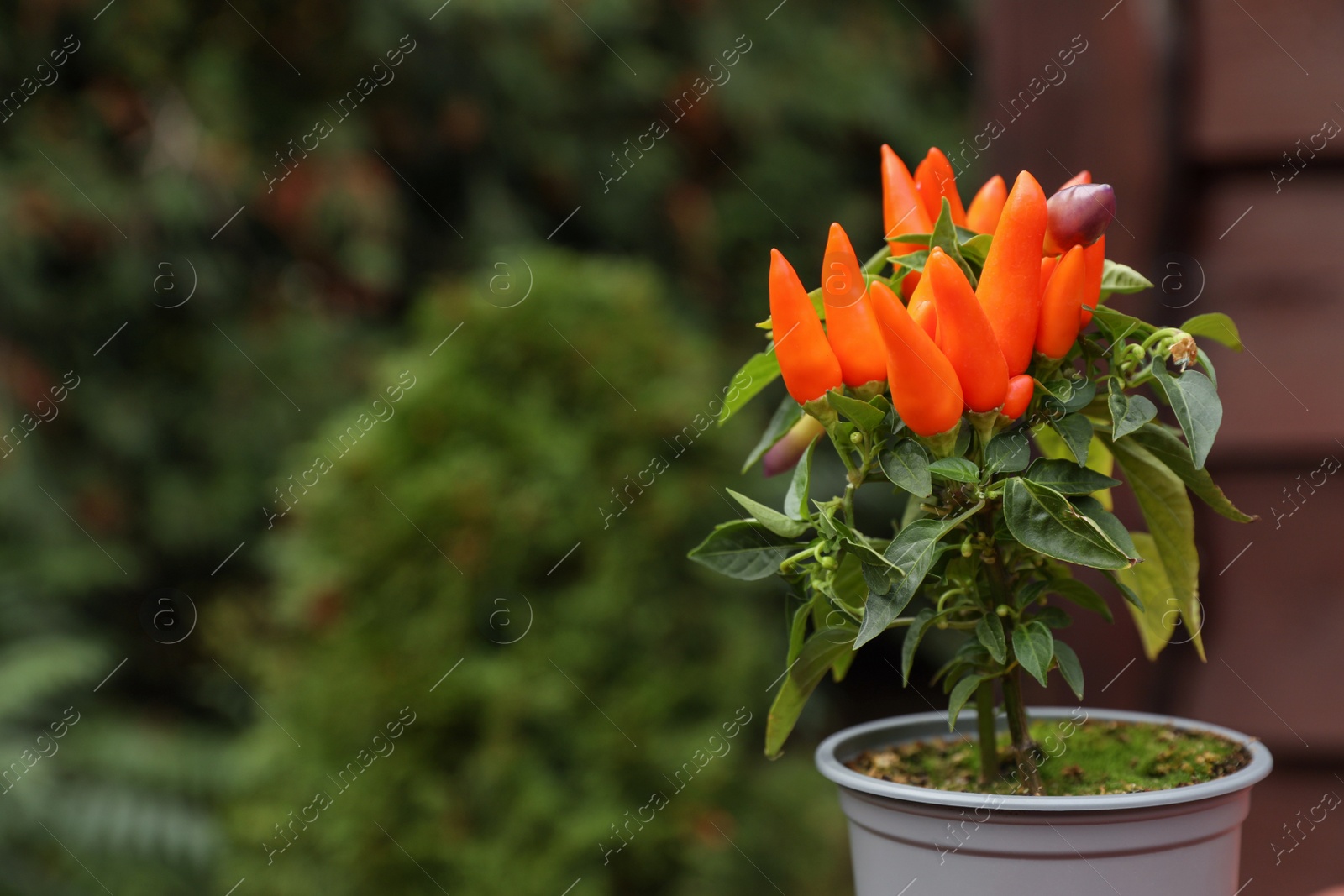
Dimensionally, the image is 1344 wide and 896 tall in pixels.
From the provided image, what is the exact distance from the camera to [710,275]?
2619 millimetres

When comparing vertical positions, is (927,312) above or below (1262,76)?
above

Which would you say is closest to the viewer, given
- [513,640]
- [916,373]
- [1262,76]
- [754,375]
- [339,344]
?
[916,373]

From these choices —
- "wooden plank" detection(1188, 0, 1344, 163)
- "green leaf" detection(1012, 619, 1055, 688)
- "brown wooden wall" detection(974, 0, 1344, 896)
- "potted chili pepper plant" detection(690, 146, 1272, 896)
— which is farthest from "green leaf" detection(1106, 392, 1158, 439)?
"wooden plank" detection(1188, 0, 1344, 163)

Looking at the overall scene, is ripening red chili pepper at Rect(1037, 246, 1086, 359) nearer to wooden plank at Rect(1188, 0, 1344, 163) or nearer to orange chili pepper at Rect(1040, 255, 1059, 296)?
orange chili pepper at Rect(1040, 255, 1059, 296)

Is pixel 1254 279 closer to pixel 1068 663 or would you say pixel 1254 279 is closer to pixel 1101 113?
pixel 1101 113

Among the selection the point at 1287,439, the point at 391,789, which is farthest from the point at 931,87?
the point at 391,789

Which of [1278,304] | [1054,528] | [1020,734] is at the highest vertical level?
[1054,528]

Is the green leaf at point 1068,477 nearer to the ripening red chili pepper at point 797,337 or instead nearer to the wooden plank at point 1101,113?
the ripening red chili pepper at point 797,337

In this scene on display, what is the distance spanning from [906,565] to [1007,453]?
7 cm

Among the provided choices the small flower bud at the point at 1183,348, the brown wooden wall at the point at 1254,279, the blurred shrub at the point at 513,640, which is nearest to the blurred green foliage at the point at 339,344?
the blurred shrub at the point at 513,640

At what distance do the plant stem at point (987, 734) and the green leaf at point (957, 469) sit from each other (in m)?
0.14

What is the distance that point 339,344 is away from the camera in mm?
2211

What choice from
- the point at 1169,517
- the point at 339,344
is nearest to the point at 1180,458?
the point at 1169,517

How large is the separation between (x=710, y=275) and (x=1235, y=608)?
5.78ft
